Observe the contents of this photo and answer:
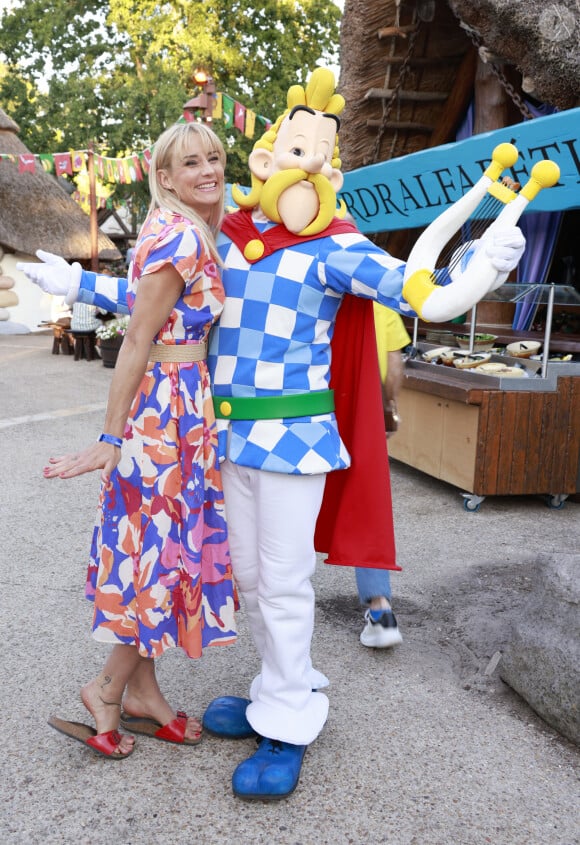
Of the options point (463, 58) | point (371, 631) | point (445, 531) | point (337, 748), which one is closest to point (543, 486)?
point (445, 531)

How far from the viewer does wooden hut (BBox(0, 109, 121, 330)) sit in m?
17.5

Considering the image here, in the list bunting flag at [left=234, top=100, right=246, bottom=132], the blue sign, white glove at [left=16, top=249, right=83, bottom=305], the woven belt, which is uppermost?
bunting flag at [left=234, top=100, right=246, bottom=132]

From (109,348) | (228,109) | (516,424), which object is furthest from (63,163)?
(516,424)

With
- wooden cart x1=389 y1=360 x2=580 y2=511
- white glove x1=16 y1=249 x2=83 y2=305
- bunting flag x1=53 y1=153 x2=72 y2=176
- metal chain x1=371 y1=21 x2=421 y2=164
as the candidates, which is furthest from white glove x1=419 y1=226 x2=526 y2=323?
bunting flag x1=53 y1=153 x2=72 y2=176

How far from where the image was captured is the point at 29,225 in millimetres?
17828

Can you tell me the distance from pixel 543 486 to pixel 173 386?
3.25 metres

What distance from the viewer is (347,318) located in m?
2.21

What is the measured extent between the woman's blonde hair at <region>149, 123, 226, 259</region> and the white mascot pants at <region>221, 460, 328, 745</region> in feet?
2.03

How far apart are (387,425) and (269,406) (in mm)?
1045

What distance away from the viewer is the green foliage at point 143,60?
766 inches

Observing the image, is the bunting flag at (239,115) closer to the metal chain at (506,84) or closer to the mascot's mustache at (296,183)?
the metal chain at (506,84)

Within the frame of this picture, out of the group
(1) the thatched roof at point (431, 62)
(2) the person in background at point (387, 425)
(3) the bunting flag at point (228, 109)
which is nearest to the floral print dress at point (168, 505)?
(2) the person in background at point (387, 425)

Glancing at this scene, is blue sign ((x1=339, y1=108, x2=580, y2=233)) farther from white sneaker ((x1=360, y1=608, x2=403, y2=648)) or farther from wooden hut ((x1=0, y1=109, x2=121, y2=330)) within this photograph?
wooden hut ((x1=0, y1=109, x2=121, y2=330))

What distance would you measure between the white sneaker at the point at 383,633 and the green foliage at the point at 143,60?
17419 millimetres
